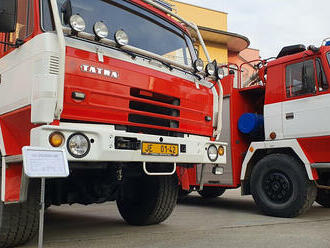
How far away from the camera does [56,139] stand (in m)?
3.28

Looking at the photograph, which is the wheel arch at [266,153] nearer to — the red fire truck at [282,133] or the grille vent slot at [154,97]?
the red fire truck at [282,133]

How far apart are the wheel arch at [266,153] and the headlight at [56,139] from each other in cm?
416

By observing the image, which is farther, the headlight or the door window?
the door window

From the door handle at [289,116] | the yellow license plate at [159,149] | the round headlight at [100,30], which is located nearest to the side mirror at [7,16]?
the round headlight at [100,30]

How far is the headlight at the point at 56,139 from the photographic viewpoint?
325cm

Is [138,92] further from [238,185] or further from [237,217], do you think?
[238,185]

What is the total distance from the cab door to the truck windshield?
2.05m

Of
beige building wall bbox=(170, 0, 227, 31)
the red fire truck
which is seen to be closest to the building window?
the red fire truck

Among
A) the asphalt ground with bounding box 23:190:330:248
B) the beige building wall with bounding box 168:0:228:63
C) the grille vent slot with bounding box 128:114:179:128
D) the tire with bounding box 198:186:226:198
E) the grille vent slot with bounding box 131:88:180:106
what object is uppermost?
the beige building wall with bounding box 168:0:228:63

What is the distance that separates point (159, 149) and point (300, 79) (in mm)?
3350

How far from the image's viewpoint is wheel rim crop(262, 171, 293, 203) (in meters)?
6.23

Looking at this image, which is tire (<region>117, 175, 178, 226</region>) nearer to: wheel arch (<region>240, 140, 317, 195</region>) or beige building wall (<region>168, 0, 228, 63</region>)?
wheel arch (<region>240, 140, 317, 195</region>)

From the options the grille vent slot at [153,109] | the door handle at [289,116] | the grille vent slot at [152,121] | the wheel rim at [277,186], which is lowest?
the wheel rim at [277,186]

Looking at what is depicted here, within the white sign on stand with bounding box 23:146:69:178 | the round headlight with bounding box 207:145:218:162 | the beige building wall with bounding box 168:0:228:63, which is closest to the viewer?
the white sign on stand with bounding box 23:146:69:178
